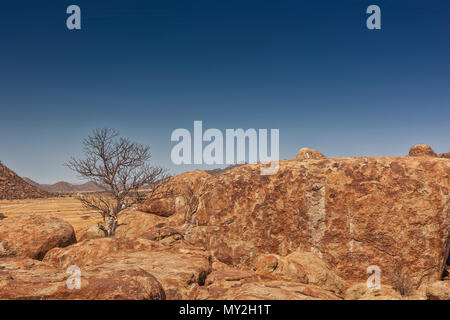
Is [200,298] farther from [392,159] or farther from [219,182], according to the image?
[392,159]

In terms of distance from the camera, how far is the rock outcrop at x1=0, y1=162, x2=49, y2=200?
54.7 m

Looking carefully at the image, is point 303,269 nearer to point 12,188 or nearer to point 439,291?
point 439,291

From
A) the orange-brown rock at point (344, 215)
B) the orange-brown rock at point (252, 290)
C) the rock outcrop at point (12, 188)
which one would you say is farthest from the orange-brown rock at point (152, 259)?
the rock outcrop at point (12, 188)

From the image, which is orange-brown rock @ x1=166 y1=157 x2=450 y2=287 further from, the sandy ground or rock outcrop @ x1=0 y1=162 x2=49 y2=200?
rock outcrop @ x1=0 y1=162 x2=49 y2=200

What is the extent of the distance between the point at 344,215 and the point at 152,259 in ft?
14.3

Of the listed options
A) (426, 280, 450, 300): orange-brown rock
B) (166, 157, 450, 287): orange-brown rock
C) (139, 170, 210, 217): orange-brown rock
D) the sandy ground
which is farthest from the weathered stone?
(426, 280, 450, 300): orange-brown rock

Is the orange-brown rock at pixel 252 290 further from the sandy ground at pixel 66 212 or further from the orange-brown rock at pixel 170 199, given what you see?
the sandy ground at pixel 66 212

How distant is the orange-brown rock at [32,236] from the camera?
6621mm

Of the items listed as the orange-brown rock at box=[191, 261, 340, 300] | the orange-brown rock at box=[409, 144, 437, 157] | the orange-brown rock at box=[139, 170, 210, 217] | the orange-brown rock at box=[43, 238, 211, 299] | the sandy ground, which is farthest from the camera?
the sandy ground

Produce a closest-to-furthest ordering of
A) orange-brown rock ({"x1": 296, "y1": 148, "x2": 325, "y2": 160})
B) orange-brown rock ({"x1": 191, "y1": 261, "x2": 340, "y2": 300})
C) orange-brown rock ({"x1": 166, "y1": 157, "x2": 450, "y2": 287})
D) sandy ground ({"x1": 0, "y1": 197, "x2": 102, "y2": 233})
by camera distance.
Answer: orange-brown rock ({"x1": 191, "y1": 261, "x2": 340, "y2": 300}) → orange-brown rock ({"x1": 166, "y1": 157, "x2": 450, "y2": 287}) → orange-brown rock ({"x1": 296, "y1": 148, "x2": 325, "y2": 160}) → sandy ground ({"x1": 0, "y1": 197, "x2": 102, "y2": 233})

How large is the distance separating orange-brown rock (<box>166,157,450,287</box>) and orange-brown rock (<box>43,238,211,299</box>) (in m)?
1.19

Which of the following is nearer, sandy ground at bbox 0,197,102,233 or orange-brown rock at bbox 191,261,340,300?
orange-brown rock at bbox 191,261,340,300
